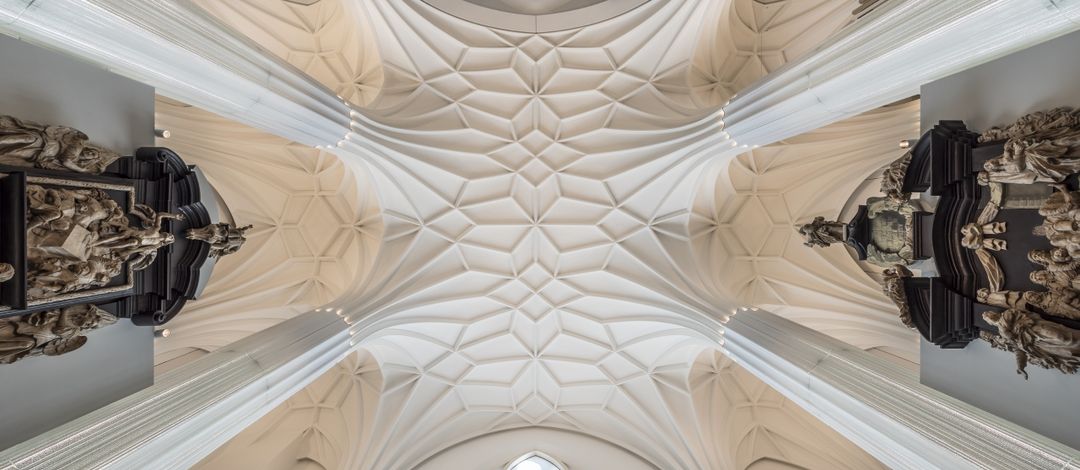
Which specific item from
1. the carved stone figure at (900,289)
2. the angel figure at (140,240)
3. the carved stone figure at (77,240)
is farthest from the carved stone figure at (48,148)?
the carved stone figure at (900,289)

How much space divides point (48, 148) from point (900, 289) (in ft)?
33.4

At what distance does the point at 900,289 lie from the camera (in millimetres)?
7316

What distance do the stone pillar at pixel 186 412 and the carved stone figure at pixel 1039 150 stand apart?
9.04 metres

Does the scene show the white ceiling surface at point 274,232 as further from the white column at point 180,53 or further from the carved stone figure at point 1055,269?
the carved stone figure at point 1055,269

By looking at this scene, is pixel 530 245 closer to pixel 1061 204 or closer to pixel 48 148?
pixel 48 148

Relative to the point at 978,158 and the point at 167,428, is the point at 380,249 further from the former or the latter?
the point at 978,158

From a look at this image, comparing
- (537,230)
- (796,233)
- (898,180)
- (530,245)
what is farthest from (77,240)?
(796,233)

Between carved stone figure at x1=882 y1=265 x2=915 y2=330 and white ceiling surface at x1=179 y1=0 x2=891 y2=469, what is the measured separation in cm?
434

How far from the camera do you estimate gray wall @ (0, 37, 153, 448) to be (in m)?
5.76

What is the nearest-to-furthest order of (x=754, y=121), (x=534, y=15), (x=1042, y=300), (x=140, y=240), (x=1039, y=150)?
(x=1039, y=150) < (x=1042, y=300) < (x=140, y=240) < (x=754, y=121) < (x=534, y=15)

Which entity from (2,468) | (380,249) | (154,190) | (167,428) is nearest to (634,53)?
(380,249)

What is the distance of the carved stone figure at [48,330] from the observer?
5422 millimetres

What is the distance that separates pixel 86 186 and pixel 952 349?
10.3 m

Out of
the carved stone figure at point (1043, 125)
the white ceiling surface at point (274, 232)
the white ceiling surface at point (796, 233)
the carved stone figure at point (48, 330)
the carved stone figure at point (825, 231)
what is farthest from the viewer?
the white ceiling surface at point (274, 232)
